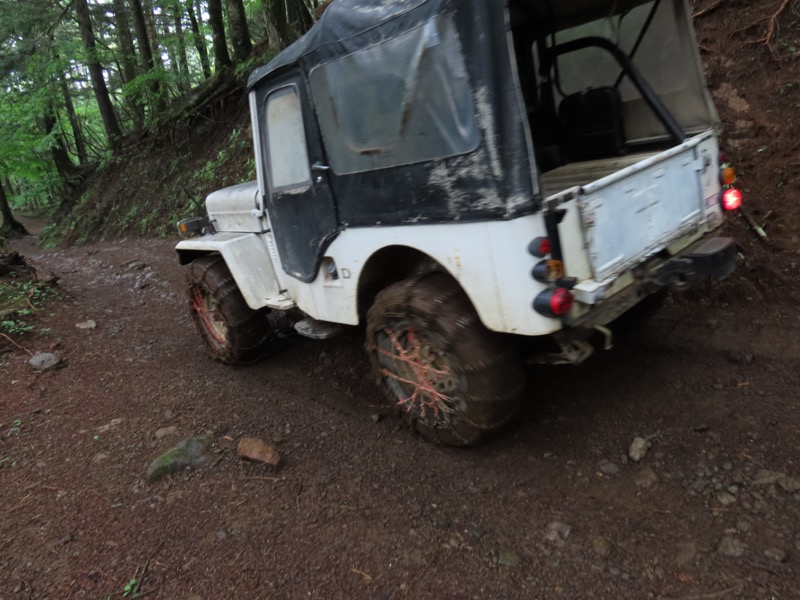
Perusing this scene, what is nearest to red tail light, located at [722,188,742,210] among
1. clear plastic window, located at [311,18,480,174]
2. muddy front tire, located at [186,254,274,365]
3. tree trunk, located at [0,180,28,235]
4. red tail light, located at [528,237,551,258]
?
red tail light, located at [528,237,551,258]

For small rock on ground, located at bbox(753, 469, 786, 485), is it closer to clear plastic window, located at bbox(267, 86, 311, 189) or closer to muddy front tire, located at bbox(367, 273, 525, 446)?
muddy front tire, located at bbox(367, 273, 525, 446)

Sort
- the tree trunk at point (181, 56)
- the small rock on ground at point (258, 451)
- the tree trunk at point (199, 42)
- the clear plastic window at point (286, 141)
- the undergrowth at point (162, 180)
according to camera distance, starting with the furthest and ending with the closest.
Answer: the tree trunk at point (199, 42) < the tree trunk at point (181, 56) < the undergrowth at point (162, 180) < the clear plastic window at point (286, 141) < the small rock on ground at point (258, 451)

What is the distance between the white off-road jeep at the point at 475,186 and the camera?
2535mm

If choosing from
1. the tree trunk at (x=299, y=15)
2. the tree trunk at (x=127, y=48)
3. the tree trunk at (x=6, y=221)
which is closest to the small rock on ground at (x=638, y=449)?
the tree trunk at (x=299, y=15)

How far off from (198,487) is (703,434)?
2.95 m

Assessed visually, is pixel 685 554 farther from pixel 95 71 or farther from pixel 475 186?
pixel 95 71

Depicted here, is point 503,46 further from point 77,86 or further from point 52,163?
point 77,86

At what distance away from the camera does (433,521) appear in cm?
282

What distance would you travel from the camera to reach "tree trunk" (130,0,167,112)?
16.8 m

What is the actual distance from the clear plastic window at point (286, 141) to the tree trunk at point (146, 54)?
1482 cm

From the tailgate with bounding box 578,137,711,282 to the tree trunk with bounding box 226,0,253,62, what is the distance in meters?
13.2

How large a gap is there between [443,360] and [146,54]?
18.7m

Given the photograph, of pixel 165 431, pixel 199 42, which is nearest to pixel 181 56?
pixel 199 42

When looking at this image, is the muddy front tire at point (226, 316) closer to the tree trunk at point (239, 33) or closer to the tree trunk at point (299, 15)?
the tree trunk at point (299, 15)
